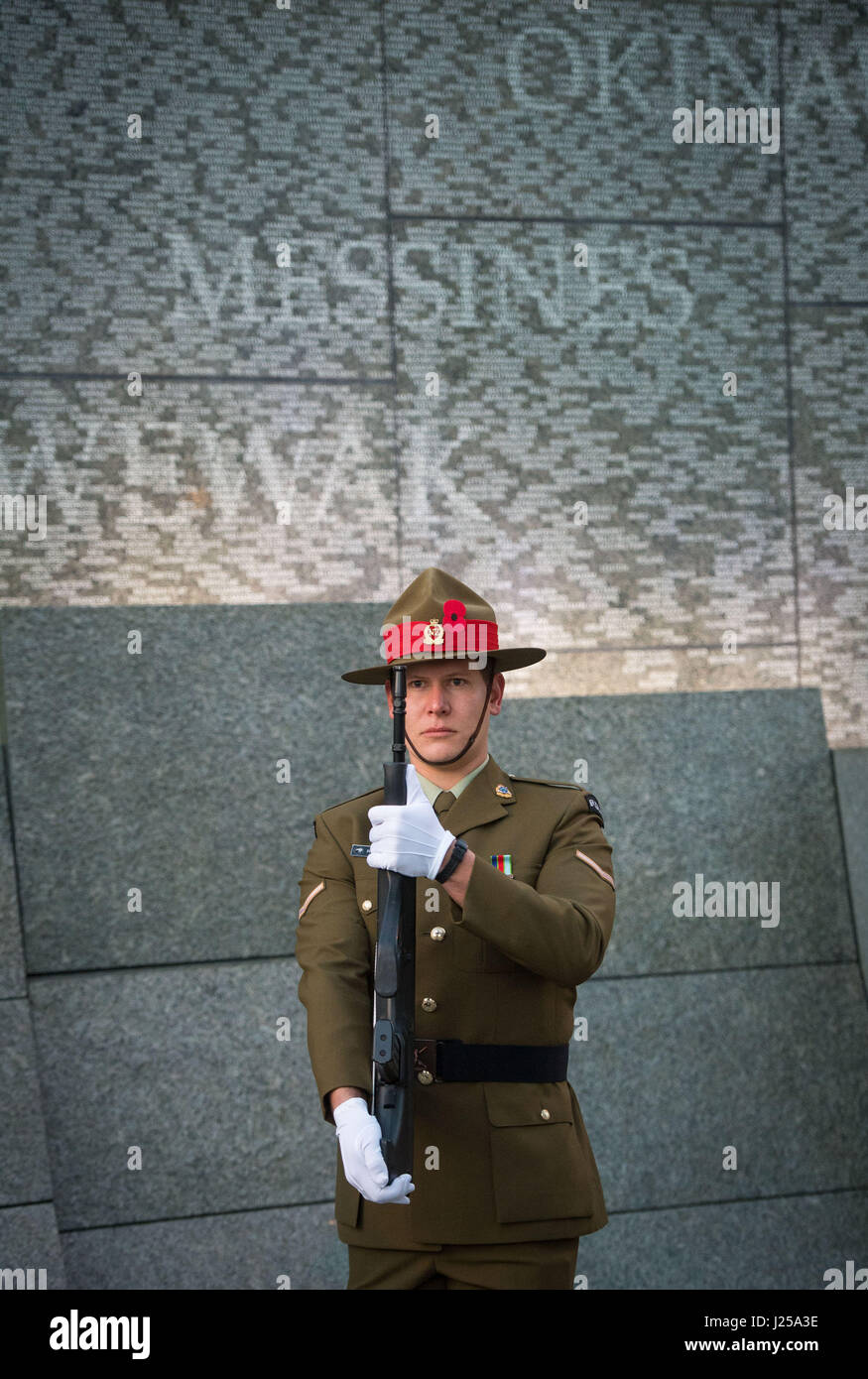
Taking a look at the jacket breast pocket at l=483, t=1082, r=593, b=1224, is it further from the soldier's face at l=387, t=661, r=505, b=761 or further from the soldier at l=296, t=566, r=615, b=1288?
the soldier's face at l=387, t=661, r=505, b=761

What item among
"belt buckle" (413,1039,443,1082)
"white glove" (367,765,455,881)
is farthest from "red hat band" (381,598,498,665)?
"belt buckle" (413,1039,443,1082)

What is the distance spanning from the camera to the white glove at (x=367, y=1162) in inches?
79.4

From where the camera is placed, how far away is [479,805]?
94.8 inches

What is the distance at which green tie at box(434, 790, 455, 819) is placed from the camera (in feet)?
7.89

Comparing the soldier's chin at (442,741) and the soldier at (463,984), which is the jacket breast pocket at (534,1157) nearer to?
the soldier at (463,984)

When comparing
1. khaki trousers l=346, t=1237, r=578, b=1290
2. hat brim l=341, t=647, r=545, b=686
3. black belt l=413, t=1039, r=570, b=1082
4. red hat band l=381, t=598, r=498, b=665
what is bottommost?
khaki trousers l=346, t=1237, r=578, b=1290

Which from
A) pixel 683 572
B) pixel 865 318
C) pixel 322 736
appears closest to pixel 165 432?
pixel 322 736

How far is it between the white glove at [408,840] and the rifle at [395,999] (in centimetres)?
7

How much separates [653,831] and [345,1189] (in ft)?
6.53

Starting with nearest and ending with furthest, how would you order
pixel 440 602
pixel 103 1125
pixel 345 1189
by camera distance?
1. pixel 345 1189
2. pixel 440 602
3. pixel 103 1125

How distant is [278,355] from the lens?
4.20 metres

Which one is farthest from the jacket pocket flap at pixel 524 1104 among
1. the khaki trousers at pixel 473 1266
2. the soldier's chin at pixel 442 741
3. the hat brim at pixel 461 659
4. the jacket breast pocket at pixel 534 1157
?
the hat brim at pixel 461 659

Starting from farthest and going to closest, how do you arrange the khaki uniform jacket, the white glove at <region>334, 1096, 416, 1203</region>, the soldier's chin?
the soldier's chin < the khaki uniform jacket < the white glove at <region>334, 1096, 416, 1203</region>
